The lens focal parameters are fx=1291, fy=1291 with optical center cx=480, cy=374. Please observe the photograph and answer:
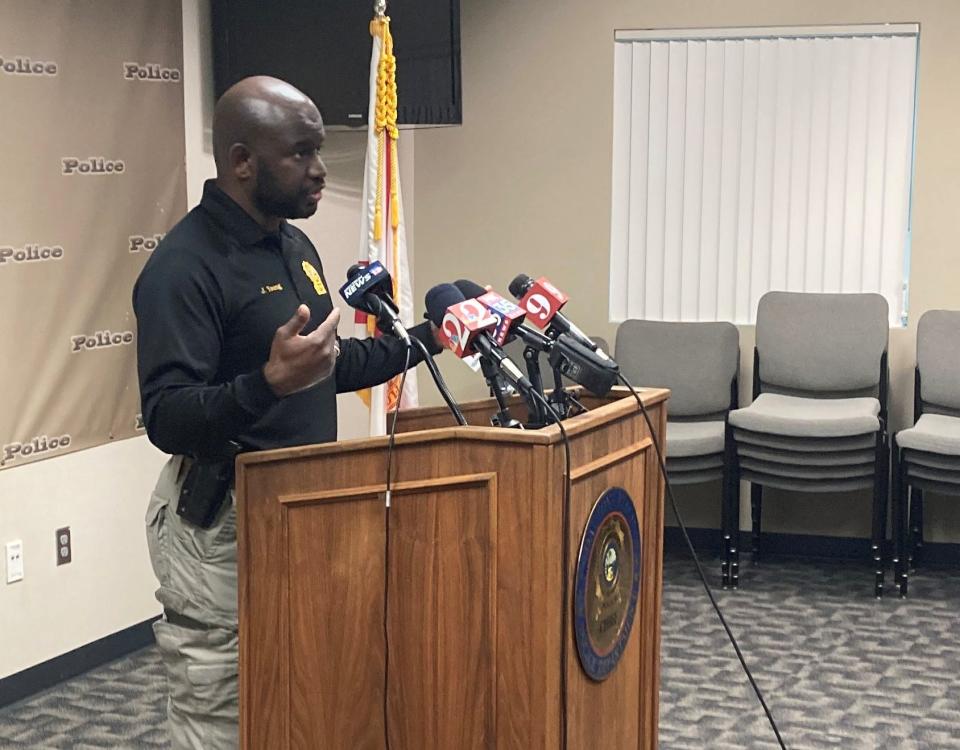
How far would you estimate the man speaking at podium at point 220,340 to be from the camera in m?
2.12

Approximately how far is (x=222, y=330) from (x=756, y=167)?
403 centimetres

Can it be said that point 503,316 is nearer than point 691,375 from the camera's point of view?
Yes

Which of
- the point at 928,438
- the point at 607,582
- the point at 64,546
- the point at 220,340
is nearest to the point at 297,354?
the point at 220,340

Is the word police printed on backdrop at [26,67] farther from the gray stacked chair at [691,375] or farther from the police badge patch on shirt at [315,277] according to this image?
the gray stacked chair at [691,375]

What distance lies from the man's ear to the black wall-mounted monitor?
2.39 metres

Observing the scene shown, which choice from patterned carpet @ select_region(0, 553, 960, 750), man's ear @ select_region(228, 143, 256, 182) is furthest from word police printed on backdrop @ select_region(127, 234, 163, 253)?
man's ear @ select_region(228, 143, 256, 182)

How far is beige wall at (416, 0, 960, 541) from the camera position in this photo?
5.49m

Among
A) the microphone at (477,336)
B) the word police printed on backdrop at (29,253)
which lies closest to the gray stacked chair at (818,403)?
the word police printed on backdrop at (29,253)

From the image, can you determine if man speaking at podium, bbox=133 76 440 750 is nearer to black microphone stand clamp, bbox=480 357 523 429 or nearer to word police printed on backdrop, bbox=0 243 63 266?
black microphone stand clamp, bbox=480 357 523 429

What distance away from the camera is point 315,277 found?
243cm

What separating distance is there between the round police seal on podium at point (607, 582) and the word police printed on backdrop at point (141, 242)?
238 centimetres

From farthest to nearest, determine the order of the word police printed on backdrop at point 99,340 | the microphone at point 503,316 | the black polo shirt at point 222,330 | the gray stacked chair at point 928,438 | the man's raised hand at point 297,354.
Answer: the gray stacked chair at point 928,438, the word police printed on backdrop at point 99,340, the microphone at point 503,316, the black polo shirt at point 222,330, the man's raised hand at point 297,354

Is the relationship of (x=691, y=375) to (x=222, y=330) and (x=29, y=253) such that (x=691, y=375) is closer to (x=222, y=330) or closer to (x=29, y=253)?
(x=29, y=253)

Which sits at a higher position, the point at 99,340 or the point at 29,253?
the point at 29,253
